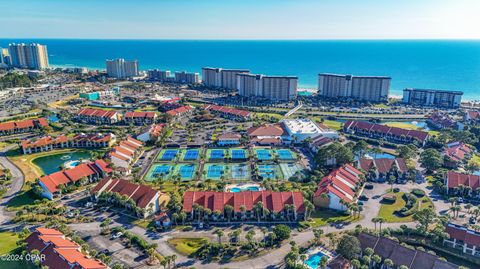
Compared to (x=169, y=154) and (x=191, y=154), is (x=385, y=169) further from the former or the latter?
(x=169, y=154)

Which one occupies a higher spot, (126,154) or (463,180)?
(463,180)

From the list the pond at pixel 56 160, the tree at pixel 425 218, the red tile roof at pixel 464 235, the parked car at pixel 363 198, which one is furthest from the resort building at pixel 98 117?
the red tile roof at pixel 464 235

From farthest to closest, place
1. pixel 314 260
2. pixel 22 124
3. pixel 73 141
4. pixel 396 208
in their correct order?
pixel 22 124 < pixel 73 141 < pixel 396 208 < pixel 314 260

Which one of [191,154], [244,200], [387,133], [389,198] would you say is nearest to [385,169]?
[389,198]

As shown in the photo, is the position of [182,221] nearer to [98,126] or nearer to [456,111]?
[98,126]

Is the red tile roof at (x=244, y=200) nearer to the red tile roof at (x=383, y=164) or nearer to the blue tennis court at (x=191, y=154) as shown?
the red tile roof at (x=383, y=164)

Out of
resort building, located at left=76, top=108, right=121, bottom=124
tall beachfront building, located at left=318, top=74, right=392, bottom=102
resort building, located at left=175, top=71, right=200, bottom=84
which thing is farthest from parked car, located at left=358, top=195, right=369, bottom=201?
resort building, located at left=175, top=71, right=200, bottom=84

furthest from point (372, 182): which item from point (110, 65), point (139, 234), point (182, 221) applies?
point (110, 65)
